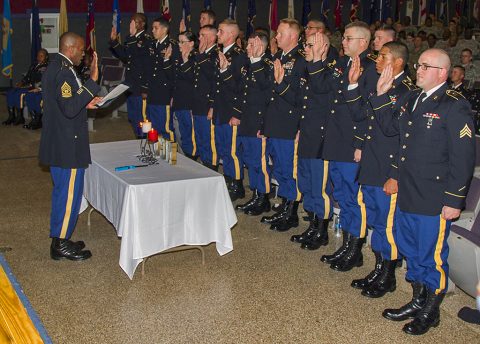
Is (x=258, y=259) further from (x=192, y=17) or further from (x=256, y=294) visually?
(x=192, y=17)

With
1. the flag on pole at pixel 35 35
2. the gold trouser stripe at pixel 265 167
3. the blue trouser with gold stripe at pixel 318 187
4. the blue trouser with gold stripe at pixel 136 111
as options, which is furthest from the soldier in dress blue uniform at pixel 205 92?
the flag on pole at pixel 35 35

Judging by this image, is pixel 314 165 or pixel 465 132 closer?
pixel 465 132

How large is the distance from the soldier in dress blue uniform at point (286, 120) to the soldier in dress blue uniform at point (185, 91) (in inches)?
71.9

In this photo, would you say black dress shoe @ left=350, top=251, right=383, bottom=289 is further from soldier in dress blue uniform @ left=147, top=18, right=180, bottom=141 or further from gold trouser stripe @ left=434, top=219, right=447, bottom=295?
soldier in dress blue uniform @ left=147, top=18, right=180, bottom=141

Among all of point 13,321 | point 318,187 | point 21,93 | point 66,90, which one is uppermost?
point 66,90

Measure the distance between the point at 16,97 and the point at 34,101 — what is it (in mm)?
367

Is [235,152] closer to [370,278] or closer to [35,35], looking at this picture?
[370,278]

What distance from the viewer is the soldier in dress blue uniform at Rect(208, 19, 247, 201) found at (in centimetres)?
621

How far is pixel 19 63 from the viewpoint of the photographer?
1513 cm

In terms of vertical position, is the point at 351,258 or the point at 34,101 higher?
the point at 34,101

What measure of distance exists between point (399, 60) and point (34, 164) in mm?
5153

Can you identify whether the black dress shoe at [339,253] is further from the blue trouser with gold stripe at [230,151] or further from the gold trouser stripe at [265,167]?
the blue trouser with gold stripe at [230,151]

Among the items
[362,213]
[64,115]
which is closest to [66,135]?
[64,115]

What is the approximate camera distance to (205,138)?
7090 mm
